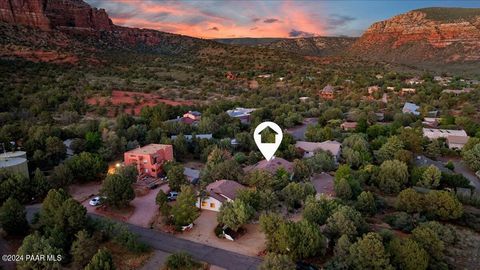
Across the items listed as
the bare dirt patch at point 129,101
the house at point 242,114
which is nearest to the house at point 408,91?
the house at point 242,114

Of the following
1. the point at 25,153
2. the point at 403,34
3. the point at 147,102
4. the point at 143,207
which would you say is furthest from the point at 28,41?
the point at 403,34

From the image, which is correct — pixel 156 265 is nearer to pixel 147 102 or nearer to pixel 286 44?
pixel 147 102

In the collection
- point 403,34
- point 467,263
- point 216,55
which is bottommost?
point 467,263

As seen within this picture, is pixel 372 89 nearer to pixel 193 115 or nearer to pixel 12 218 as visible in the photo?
pixel 193 115

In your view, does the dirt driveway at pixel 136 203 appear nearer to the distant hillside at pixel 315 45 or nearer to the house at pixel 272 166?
the house at pixel 272 166

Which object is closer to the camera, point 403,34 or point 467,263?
point 467,263

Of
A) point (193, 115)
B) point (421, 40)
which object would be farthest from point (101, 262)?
point (421, 40)
